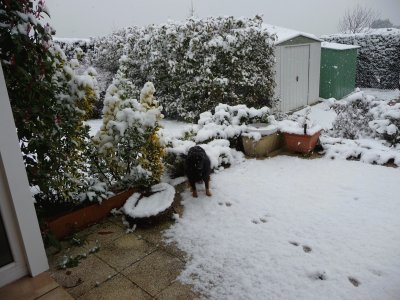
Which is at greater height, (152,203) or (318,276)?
(152,203)

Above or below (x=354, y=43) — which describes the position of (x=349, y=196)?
below

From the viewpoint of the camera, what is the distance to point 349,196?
13.2 feet

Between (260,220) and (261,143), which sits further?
(261,143)

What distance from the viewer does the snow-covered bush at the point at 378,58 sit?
12922 millimetres

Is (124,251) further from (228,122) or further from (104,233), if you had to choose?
(228,122)

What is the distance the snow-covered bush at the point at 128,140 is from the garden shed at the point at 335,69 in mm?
9433

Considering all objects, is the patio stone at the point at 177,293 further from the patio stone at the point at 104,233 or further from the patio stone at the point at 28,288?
the patio stone at the point at 104,233

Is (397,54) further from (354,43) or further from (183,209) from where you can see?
(183,209)

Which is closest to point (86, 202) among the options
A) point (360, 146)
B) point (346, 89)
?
point (360, 146)

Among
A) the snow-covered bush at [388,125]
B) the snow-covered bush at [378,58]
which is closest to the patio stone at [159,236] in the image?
the snow-covered bush at [388,125]

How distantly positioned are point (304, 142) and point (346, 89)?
8.28 m

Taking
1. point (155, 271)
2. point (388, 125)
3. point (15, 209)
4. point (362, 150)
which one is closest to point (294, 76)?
point (388, 125)

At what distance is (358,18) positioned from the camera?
29.0 m

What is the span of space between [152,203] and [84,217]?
0.77m
